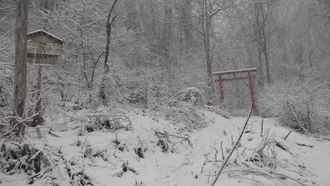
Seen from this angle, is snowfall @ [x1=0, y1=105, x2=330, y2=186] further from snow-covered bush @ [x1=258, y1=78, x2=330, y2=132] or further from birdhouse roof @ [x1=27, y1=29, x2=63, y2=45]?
birdhouse roof @ [x1=27, y1=29, x2=63, y2=45]

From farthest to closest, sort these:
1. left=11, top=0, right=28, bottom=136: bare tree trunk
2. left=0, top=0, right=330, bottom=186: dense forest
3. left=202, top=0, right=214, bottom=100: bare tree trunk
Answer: left=202, top=0, right=214, bottom=100: bare tree trunk
left=11, top=0, right=28, bottom=136: bare tree trunk
left=0, top=0, right=330, bottom=186: dense forest

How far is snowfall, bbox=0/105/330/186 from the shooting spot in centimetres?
307

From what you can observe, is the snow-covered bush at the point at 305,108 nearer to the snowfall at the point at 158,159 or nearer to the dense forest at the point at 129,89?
the dense forest at the point at 129,89

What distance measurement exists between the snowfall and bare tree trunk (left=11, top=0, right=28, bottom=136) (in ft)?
1.59

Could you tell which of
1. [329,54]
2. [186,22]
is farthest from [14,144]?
[329,54]

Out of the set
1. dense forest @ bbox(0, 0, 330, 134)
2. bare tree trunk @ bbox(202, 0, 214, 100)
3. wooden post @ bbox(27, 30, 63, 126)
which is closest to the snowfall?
wooden post @ bbox(27, 30, 63, 126)

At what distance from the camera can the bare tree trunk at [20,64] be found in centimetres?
362

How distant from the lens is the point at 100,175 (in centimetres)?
341

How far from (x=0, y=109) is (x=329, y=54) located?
20.5 m

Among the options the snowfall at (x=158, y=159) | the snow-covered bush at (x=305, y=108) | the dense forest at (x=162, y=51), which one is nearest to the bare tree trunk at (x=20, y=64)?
the dense forest at (x=162, y=51)

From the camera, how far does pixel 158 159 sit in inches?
176

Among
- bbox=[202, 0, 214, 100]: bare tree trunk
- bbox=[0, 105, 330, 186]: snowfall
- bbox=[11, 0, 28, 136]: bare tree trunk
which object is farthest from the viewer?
bbox=[202, 0, 214, 100]: bare tree trunk

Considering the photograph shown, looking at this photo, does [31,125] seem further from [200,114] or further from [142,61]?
[142,61]

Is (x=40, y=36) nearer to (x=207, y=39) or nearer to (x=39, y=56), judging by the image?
(x=39, y=56)
